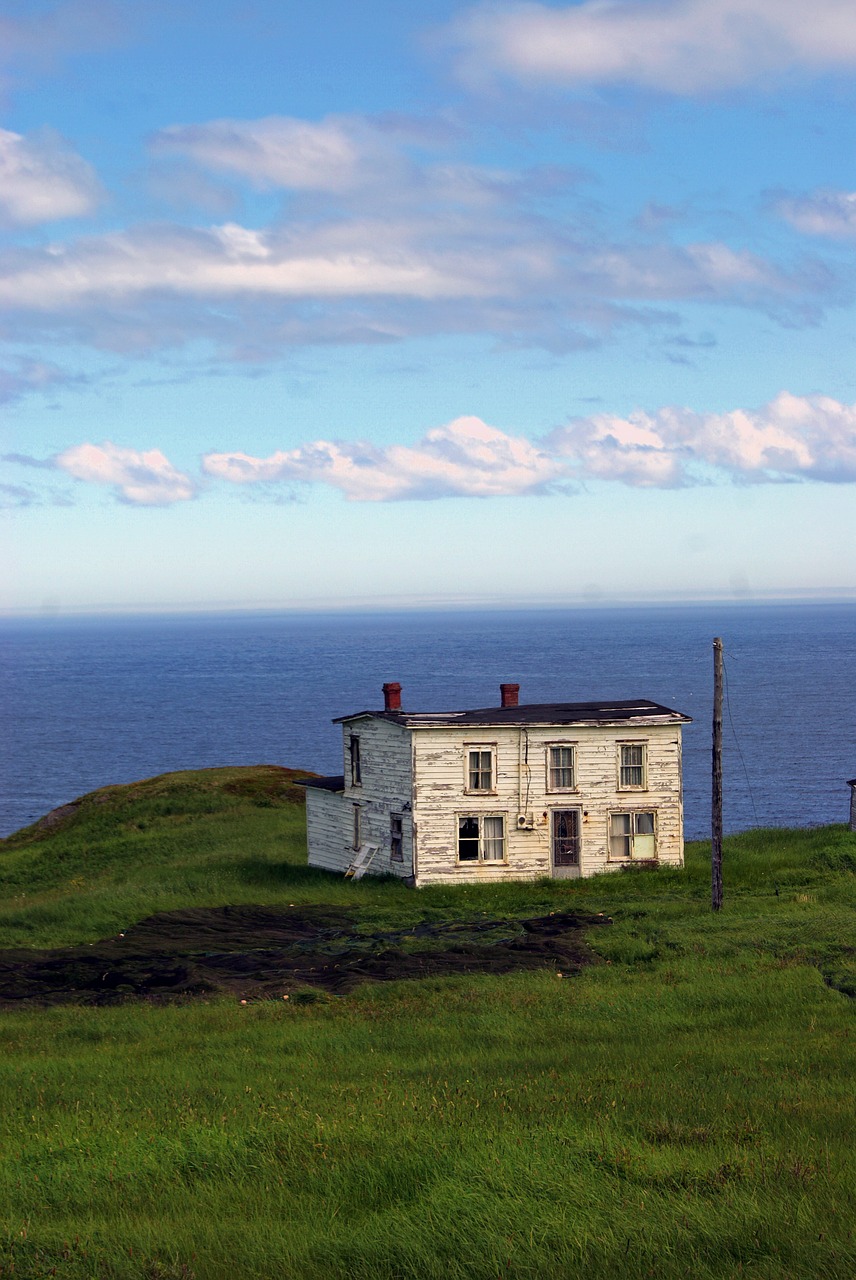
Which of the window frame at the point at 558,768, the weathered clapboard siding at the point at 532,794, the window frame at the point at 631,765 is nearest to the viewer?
the weathered clapboard siding at the point at 532,794

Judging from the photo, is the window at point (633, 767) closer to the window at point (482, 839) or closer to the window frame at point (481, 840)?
the window frame at point (481, 840)

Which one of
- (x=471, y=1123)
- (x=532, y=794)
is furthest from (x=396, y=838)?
(x=471, y=1123)

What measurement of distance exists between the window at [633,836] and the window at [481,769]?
5.08 metres

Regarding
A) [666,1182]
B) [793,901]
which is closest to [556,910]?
[793,901]

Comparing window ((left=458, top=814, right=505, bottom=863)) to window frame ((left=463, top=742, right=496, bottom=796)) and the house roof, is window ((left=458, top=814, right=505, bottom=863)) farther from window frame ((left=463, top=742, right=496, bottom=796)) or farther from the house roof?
the house roof

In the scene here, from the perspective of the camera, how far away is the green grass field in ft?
35.4

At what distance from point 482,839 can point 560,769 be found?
3953 millimetres

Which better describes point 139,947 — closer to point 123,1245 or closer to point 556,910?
point 556,910

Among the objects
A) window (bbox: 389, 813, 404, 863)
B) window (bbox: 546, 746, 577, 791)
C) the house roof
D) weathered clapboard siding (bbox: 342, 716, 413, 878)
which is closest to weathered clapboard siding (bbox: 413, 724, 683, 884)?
window (bbox: 546, 746, 577, 791)

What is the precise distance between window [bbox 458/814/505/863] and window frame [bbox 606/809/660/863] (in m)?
4.15

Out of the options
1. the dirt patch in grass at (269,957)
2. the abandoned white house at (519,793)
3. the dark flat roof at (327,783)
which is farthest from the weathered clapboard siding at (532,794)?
the dirt patch in grass at (269,957)

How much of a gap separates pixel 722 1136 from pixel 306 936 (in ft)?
79.7

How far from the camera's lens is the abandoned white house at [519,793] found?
4700cm

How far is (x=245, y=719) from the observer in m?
154
